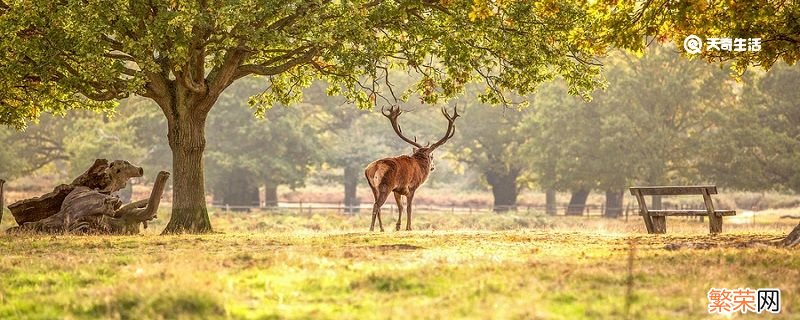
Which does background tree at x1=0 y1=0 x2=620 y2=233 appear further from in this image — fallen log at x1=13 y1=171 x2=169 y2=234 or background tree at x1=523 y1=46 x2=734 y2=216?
background tree at x1=523 y1=46 x2=734 y2=216

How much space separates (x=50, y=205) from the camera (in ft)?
66.0

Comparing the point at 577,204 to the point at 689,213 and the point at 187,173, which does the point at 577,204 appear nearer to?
the point at 689,213

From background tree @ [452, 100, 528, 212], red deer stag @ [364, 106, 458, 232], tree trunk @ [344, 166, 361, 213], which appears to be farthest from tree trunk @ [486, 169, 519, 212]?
red deer stag @ [364, 106, 458, 232]

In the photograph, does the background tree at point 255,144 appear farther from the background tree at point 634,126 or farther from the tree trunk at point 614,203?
the tree trunk at point 614,203

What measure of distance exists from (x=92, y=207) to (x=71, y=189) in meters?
1.05

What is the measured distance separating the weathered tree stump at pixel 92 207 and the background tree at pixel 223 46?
1.02 metres

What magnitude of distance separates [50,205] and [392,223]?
81.6ft

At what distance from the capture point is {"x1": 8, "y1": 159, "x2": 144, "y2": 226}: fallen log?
20.0m

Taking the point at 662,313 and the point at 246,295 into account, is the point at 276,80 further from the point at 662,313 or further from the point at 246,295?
the point at 662,313

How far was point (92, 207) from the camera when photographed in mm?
19469

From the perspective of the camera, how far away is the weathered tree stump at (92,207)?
63.7 ft

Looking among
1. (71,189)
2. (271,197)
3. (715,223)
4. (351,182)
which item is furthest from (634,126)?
(71,189)

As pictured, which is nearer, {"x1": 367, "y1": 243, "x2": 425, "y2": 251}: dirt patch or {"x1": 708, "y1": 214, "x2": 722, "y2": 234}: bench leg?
{"x1": 367, "y1": 243, "x2": 425, "y2": 251}: dirt patch

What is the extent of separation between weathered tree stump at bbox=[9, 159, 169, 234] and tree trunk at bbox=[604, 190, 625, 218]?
34.5 m
